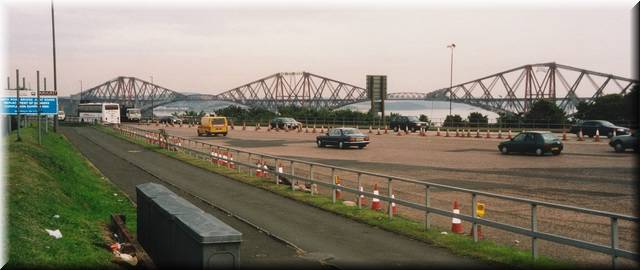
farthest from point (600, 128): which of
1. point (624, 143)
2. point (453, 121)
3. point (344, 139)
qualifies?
point (453, 121)

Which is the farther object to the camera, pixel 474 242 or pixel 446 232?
pixel 446 232

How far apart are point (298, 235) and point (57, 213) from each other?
15.0 ft

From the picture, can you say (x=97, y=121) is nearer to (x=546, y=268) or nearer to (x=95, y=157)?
(x=95, y=157)

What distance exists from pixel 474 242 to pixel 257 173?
14.8m

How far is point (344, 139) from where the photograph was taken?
145 feet

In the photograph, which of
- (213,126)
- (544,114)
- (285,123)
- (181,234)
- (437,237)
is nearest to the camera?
(181,234)

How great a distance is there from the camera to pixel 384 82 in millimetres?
75875

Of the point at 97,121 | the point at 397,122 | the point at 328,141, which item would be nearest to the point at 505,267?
the point at 328,141

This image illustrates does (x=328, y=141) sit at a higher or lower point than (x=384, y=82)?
lower

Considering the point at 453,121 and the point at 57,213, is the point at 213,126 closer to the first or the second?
the point at 453,121

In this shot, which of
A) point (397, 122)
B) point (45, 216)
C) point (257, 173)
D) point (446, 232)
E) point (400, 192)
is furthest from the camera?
point (397, 122)

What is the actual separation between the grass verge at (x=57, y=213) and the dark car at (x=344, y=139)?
2291 centimetres

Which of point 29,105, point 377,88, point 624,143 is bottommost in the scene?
point 624,143

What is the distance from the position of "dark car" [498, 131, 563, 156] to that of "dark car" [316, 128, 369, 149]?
916 cm
